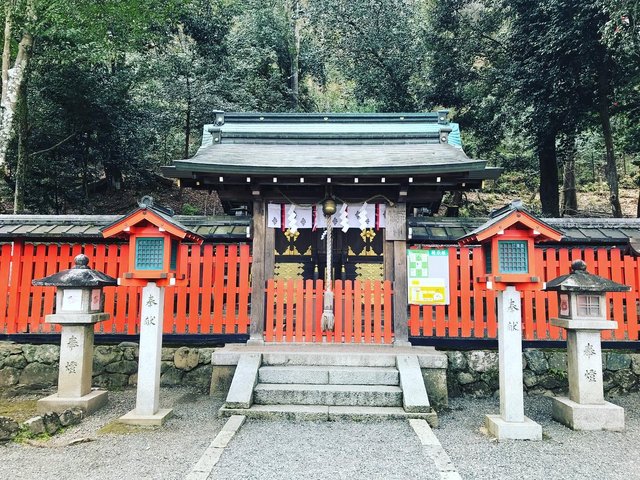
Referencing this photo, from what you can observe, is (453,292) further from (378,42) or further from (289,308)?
(378,42)

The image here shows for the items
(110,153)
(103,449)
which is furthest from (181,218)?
(110,153)

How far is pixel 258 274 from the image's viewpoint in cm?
711

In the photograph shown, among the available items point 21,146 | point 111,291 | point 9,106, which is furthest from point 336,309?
point 21,146

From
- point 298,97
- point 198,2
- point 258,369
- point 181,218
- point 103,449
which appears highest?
point 198,2

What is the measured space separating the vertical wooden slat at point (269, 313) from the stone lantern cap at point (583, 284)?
434 cm

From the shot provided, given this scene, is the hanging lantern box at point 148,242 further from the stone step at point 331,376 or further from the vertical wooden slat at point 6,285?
the vertical wooden slat at point 6,285

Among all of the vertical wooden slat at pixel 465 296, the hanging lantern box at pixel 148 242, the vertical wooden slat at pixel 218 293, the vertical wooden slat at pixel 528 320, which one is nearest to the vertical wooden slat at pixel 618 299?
the vertical wooden slat at pixel 528 320

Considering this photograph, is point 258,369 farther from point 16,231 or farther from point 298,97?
point 298,97

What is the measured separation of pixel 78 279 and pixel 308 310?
3.55 m

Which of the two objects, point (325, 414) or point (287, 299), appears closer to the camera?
point (325, 414)

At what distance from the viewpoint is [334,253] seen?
349 inches

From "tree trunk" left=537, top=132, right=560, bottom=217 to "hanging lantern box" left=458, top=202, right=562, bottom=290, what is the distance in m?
10.9

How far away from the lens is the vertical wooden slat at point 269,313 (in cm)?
690

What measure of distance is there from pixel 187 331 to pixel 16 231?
11.6 ft
